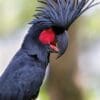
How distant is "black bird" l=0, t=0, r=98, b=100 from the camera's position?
4.04 meters

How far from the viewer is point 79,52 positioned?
304 inches

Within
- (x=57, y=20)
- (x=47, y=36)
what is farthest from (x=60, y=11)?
(x=47, y=36)

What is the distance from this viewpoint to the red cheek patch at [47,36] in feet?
13.4

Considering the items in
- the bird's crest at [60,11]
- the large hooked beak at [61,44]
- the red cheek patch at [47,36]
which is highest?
the bird's crest at [60,11]

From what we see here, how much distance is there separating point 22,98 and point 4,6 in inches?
219

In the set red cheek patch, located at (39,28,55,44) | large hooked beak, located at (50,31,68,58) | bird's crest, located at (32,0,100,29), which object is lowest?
large hooked beak, located at (50,31,68,58)

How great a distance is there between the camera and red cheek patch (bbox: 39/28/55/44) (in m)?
4.07

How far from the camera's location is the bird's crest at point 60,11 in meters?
4.13

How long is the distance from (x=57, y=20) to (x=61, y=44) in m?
0.18

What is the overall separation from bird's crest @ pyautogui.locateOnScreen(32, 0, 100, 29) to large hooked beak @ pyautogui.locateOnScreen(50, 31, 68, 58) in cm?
7

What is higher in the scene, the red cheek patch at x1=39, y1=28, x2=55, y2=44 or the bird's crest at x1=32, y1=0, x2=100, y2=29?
the bird's crest at x1=32, y1=0, x2=100, y2=29

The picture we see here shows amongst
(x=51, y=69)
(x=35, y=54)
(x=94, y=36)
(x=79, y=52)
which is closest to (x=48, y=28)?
(x=35, y=54)

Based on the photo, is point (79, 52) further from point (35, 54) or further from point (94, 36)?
point (35, 54)

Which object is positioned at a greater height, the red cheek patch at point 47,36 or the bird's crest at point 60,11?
the bird's crest at point 60,11
